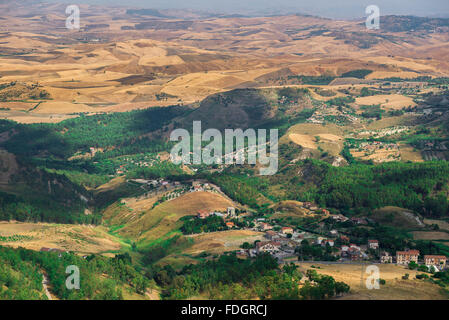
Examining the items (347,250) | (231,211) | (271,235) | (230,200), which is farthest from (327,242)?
(230,200)

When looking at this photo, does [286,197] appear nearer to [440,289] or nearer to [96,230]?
[96,230]

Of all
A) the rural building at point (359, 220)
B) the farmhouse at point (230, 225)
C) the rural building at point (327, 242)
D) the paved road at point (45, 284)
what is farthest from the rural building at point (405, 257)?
the paved road at point (45, 284)

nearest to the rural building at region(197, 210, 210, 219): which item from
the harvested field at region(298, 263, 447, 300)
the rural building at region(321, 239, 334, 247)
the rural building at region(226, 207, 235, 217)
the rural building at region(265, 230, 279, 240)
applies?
the rural building at region(226, 207, 235, 217)

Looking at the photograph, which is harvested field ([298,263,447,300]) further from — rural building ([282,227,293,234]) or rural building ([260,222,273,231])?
rural building ([260,222,273,231])

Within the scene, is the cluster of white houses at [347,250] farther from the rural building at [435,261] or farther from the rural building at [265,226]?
the rural building at [265,226]

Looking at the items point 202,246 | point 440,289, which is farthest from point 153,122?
point 440,289

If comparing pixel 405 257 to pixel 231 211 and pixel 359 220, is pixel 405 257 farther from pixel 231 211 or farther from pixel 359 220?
pixel 231 211
